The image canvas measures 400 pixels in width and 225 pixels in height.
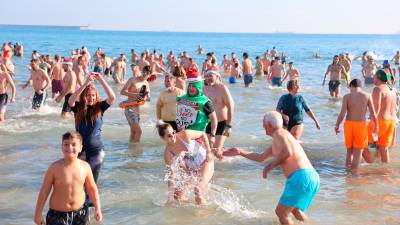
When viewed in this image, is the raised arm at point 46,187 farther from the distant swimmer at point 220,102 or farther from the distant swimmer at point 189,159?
the distant swimmer at point 220,102

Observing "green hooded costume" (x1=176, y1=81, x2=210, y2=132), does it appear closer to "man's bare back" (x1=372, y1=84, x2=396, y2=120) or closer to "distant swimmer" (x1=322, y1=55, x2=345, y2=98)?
"man's bare back" (x1=372, y1=84, x2=396, y2=120)

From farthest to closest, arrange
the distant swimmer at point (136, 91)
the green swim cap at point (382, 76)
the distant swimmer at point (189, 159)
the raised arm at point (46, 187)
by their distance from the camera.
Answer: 1. the distant swimmer at point (136, 91)
2. the green swim cap at point (382, 76)
3. the distant swimmer at point (189, 159)
4. the raised arm at point (46, 187)

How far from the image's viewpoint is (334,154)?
9.93 meters

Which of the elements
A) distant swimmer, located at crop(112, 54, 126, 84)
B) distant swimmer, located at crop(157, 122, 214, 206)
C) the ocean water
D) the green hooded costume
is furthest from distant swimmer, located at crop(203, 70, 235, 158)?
distant swimmer, located at crop(112, 54, 126, 84)

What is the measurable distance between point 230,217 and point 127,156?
362cm

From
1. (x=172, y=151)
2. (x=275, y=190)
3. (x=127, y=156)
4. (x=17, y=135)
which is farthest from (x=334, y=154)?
(x=17, y=135)

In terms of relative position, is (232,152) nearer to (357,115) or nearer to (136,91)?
(357,115)

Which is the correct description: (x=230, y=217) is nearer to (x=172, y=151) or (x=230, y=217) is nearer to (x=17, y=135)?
(x=172, y=151)

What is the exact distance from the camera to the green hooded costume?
6668 mm

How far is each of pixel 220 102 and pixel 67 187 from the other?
3.78 metres

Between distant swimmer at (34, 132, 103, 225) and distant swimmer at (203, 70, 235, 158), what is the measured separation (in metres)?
3.32

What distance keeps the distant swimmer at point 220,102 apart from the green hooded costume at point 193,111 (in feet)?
3.13

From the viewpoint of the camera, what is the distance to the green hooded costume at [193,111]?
21.9ft

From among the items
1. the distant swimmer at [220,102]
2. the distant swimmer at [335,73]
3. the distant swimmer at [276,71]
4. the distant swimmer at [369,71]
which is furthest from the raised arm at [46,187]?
the distant swimmer at [369,71]
